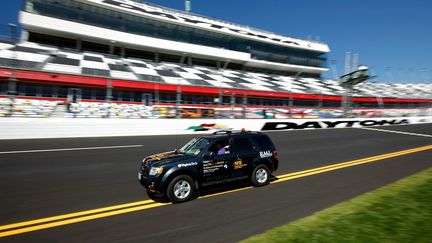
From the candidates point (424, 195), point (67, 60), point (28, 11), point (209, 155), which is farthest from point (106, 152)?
point (28, 11)

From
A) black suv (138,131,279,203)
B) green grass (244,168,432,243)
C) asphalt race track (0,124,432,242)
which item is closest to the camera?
green grass (244,168,432,243)

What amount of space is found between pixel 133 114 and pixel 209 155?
14.2 metres

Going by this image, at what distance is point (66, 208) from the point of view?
649 centimetres

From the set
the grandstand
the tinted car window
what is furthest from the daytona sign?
the tinted car window

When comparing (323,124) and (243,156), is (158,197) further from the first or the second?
(323,124)

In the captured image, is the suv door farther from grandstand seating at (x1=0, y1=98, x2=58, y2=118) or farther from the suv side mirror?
grandstand seating at (x1=0, y1=98, x2=58, y2=118)

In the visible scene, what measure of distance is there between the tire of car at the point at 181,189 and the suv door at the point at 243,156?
4.59ft

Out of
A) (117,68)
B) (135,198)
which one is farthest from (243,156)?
(117,68)

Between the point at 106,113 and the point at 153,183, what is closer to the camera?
the point at 153,183

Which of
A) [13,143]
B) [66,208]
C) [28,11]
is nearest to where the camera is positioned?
[66,208]

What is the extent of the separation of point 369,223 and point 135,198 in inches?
207

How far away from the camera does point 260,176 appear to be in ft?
28.2

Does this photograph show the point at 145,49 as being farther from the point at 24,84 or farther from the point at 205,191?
the point at 205,191

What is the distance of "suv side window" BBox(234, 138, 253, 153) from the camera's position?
27.2 feet
